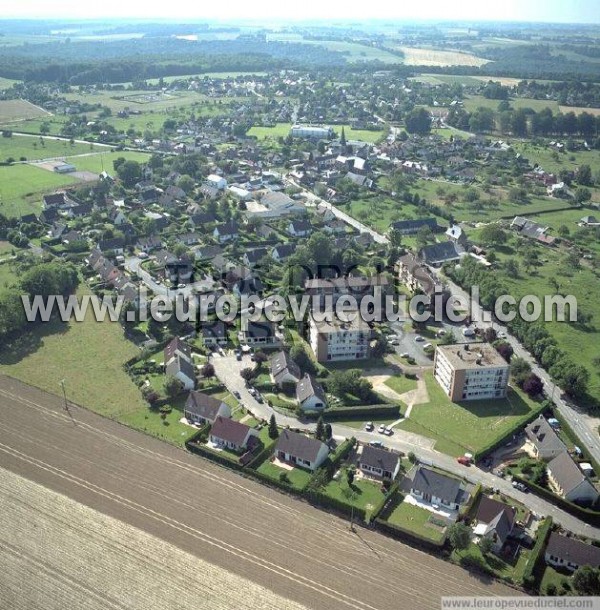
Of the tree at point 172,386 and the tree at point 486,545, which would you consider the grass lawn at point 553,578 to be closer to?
the tree at point 486,545

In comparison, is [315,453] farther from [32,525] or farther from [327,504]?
[32,525]

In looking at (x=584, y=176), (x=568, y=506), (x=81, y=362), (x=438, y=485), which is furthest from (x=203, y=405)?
(x=584, y=176)

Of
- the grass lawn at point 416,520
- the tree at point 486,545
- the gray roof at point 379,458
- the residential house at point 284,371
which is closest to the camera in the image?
the tree at point 486,545

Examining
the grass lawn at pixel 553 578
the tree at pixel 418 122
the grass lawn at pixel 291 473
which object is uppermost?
the tree at pixel 418 122

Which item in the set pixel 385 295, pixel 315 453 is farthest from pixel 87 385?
pixel 385 295

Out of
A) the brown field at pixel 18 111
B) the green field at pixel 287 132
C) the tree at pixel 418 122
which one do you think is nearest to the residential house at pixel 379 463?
the green field at pixel 287 132

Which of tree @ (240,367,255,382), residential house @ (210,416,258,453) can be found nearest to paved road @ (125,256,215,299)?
tree @ (240,367,255,382)

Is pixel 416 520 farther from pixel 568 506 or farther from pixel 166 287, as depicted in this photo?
pixel 166 287
